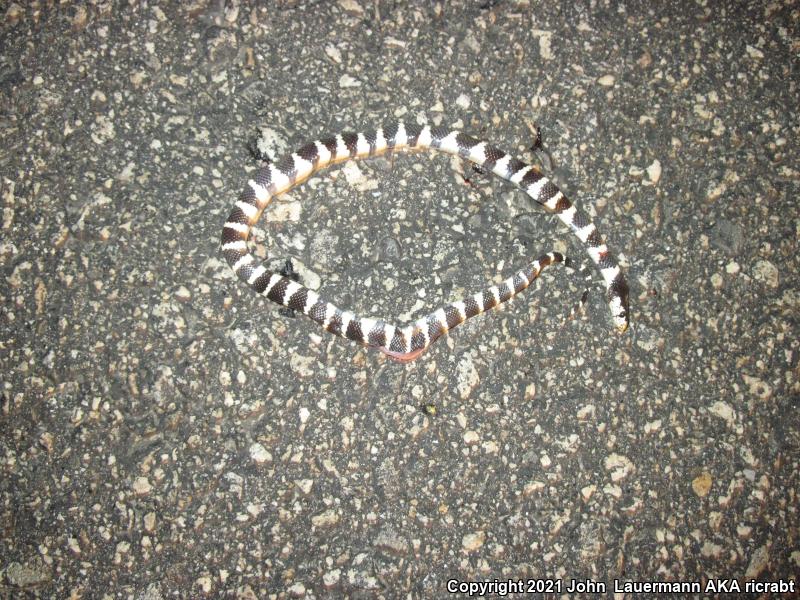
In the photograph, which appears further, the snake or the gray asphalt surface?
the snake

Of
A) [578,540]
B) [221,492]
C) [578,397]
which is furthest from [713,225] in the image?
→ [221,492]

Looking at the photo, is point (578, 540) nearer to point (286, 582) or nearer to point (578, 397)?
point (578, 397)

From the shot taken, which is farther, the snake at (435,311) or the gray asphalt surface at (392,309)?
the snake at (435,311)
